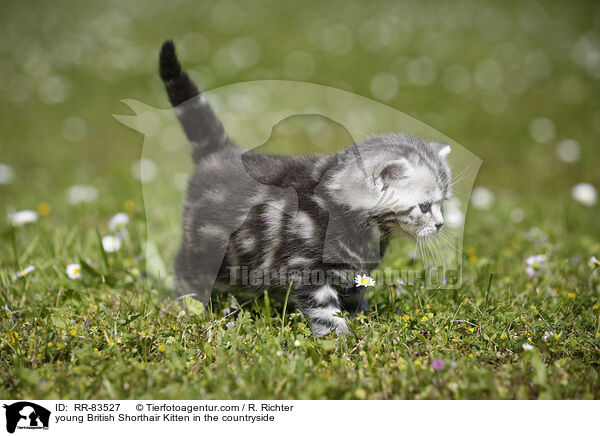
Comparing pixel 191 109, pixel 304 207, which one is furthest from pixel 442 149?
pixel 191 109

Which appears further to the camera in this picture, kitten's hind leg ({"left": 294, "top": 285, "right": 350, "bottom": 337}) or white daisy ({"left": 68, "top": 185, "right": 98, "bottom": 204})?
white daisy ({"left": 68, "top": 185, "right": 98, "bottom": 204})

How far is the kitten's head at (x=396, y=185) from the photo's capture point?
2.06 m

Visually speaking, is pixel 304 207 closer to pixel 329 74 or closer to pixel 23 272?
pixel 23 272

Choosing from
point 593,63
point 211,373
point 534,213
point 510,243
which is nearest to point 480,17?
point 593,63

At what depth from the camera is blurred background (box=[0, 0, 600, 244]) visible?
458 cm

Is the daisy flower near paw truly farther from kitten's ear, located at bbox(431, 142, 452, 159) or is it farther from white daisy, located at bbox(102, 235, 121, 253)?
white daisy, located at bbox(102, 235, 121, 253)

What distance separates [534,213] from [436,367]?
2.41 metres

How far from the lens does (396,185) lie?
6.77ft

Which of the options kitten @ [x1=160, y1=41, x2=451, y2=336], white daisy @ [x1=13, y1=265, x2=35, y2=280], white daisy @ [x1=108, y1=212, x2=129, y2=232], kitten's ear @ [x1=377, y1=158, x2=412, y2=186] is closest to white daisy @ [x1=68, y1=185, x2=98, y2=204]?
white daisy @ [x1=108, y1=212, x2=129, y2=232]
